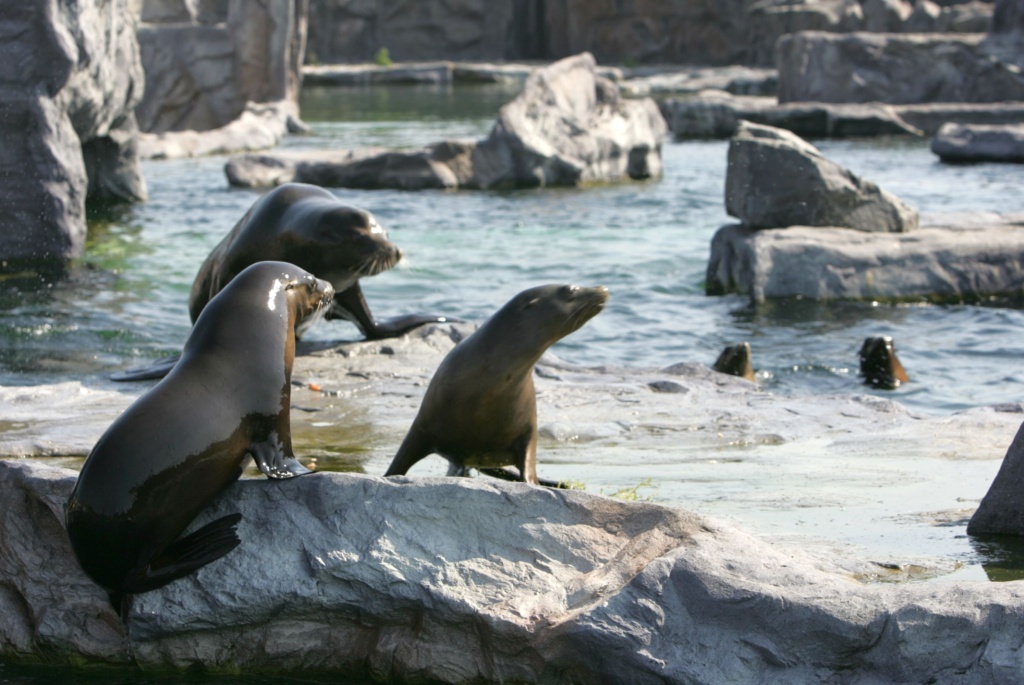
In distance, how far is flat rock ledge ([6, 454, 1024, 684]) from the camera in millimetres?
2984

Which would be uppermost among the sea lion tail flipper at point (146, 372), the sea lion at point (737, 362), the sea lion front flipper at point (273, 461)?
the sea lion front flipper at point (273, 461)

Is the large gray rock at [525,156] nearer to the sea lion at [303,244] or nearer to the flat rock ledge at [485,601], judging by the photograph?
the sea lion at [303,244]

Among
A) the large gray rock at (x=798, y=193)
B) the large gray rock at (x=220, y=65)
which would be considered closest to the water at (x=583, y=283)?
the large gray rock at (x=798, y=193)

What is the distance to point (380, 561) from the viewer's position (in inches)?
131

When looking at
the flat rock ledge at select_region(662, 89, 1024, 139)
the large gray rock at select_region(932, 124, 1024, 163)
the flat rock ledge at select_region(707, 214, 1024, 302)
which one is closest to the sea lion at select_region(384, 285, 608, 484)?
the flat rock ledge at select_region(707, 214, 1024, 302)

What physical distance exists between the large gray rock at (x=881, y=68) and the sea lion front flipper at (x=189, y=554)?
25.2 m

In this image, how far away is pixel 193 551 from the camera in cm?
343

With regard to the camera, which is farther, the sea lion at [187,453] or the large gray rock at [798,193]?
the large gray rock at [798,193]

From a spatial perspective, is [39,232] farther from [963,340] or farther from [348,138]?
[348,138]

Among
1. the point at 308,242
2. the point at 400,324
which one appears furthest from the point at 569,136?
the point at 308,242

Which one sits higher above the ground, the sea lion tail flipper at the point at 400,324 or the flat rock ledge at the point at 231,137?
the sea lion tail flipper at the point at 400,324

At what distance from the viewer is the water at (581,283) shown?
8.31 meters

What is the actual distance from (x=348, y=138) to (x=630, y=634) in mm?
20935

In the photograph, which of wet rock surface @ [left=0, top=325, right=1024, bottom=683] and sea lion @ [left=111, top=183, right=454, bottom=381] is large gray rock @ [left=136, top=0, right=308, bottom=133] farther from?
wet rock surface @ [left=0, top=325, right=1024, bottom=683]
